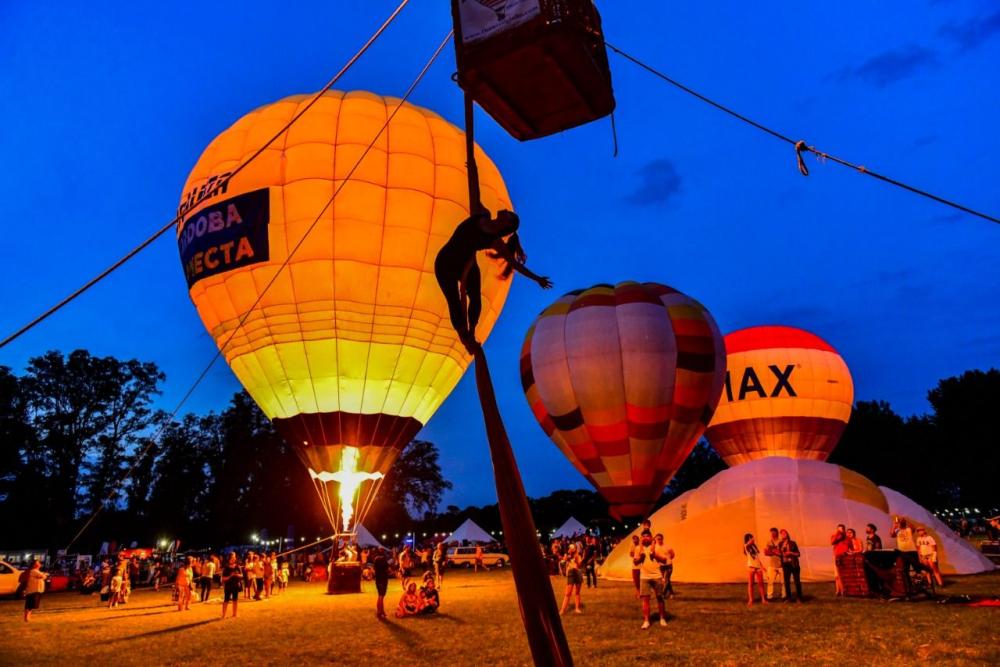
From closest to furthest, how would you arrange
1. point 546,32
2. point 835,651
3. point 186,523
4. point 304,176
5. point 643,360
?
point 546,32 < point 835,651 < point 304,176 < point 643,360 < point 186,523

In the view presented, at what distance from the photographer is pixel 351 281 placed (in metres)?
14.4

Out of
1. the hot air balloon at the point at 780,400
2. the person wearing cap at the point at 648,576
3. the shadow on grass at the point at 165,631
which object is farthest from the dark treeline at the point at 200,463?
the person wearing cap at the point at 648,576

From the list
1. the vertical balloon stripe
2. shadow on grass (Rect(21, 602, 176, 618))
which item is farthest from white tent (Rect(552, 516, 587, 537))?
shadow on grass (Rect(21, 602, 176, 618))

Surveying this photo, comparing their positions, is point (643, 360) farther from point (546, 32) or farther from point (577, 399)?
point (546, 32)

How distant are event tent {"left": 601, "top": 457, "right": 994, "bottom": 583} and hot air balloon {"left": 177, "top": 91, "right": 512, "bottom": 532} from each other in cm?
685

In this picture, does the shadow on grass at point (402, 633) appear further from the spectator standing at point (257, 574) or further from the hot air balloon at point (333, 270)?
the spectator standing at point (257, 574)

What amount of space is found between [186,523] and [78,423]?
9.91 metres

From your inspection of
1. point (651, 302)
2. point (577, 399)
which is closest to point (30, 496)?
point (577, 399)

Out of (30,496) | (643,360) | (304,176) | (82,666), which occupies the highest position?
(304,176)

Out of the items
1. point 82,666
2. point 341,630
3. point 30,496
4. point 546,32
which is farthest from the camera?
point 30,496

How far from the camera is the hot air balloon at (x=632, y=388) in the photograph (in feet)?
56.5

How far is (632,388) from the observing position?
1720cm

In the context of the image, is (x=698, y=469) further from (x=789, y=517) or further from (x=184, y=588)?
(x=184, y=588)

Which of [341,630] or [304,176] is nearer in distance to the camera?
[341,630]
